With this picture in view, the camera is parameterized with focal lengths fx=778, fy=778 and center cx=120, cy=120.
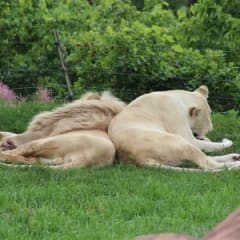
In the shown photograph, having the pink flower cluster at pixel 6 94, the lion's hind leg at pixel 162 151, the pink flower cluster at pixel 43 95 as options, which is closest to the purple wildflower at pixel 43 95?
the pink flower cluster at pixel 43 95

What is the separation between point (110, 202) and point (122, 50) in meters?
5.97

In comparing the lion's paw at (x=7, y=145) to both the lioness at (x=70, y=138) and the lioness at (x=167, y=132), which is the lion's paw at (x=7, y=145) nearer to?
the lioness at (x=70, y=138)

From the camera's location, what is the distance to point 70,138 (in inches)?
246

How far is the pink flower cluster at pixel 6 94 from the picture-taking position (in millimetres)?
10066

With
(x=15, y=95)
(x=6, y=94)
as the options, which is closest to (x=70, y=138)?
(x=6, y=94)

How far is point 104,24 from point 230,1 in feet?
8.43

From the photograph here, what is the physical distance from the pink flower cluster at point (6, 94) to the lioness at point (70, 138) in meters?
Answer: 2.88

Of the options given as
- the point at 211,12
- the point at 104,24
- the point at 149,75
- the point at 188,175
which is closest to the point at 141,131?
the point at 188,175

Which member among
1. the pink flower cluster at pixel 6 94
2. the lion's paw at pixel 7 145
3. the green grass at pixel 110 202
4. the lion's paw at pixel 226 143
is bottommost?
the pink flower cluster at pixel 6 94

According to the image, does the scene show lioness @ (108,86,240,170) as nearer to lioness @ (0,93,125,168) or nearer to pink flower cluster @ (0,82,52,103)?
lioness @ (0,93,125,168)

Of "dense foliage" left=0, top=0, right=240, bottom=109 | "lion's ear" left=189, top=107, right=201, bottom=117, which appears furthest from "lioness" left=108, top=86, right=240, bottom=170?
"dense foliage" left=0, top=0, right=240, bottom=109

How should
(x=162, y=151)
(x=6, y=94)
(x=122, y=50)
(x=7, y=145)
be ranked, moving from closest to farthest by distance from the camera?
(x=162, y=151) < (x=7, y=145) < (x=6, y=94) < (x=122, y=50)

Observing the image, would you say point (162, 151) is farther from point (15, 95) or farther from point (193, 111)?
point (15, 95)

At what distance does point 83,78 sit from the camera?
10.6 metres
